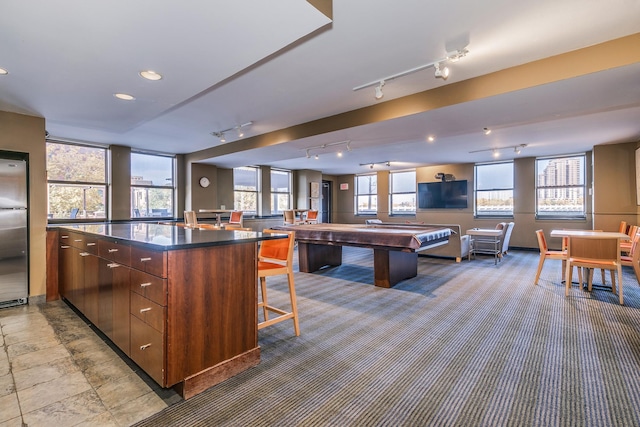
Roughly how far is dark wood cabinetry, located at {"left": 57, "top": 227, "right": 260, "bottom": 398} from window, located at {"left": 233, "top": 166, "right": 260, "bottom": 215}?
680 cm

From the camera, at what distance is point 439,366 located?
219 cm

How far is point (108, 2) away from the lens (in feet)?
5.54

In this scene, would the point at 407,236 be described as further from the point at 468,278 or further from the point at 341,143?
the point at 341,143

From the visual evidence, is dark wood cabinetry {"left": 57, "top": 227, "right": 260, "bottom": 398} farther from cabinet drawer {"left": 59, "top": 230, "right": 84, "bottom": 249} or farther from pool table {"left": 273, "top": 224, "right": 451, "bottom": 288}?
pool table {"left": 273, "top": 224, "right": 451, "bottom": 288}

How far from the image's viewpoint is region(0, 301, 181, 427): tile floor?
5.49ft

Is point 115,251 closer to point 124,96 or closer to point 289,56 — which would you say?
point 124,96

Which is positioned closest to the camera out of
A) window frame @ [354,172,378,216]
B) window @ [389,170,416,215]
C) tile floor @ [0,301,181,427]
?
tile floor @ [0,301,181,427]

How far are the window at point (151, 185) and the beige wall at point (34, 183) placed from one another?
3.20m

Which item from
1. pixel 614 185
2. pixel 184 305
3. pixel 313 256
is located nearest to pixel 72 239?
pixel 184 305

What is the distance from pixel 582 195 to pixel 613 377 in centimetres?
743

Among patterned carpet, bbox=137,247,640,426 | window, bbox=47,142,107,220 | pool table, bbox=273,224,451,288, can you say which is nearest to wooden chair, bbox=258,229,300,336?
patterned carpet, bbox=137,247,640,426

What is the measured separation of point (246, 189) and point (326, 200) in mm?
4033

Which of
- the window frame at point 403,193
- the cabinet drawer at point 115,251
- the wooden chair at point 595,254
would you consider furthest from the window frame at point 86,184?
the window frame at point 403,193

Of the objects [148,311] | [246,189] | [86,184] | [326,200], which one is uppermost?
[246,189]
